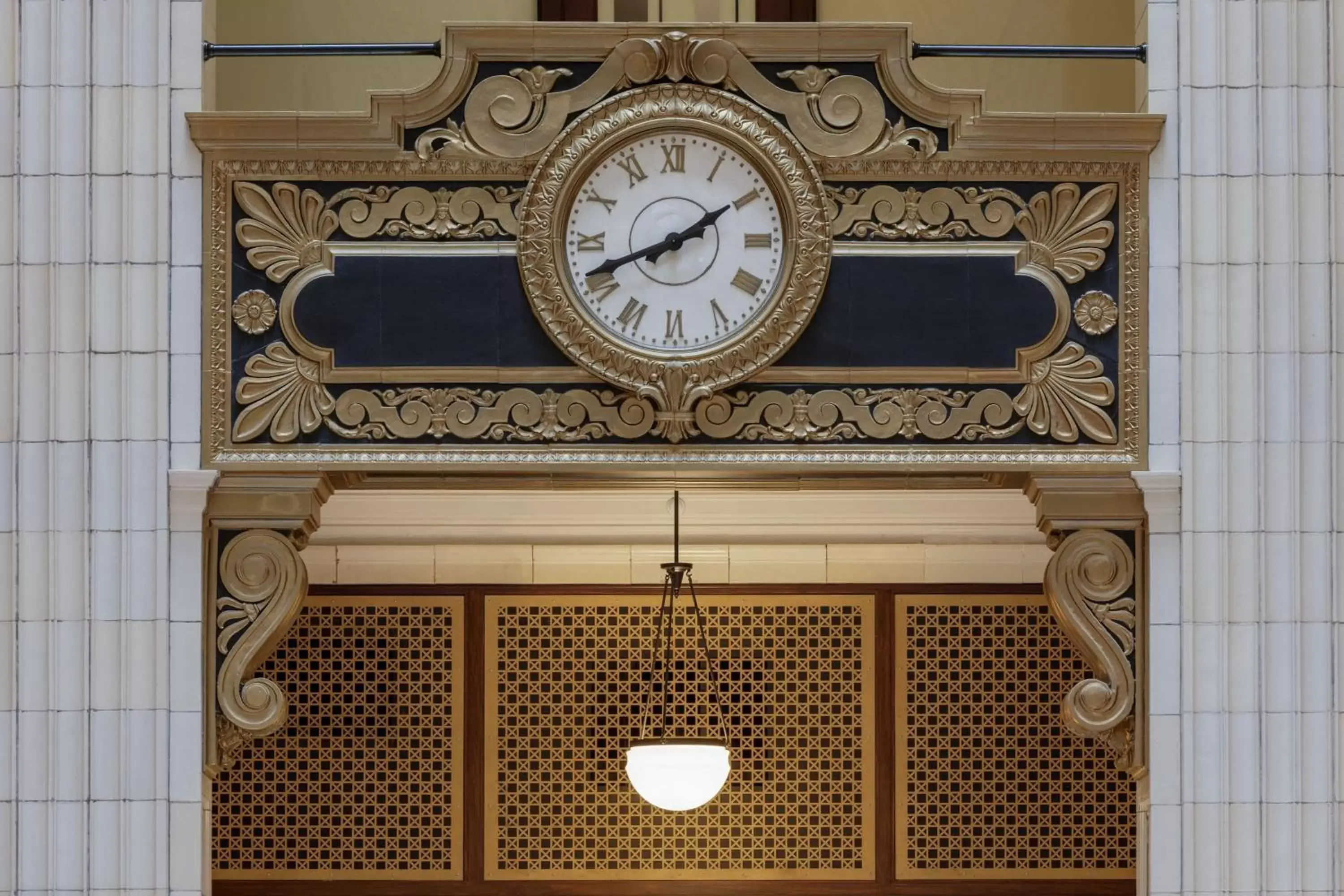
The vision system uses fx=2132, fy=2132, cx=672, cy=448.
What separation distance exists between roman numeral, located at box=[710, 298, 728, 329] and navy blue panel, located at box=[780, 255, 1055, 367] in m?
0.25

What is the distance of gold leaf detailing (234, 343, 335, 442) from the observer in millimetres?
7758

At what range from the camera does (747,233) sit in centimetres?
784

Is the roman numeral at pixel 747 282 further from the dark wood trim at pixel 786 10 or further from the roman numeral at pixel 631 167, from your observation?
the dark wood trim at pixel 786 10

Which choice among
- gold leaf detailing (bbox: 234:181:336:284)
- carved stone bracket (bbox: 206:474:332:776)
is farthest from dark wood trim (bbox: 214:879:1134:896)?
gold leaf detailing (bbox: 234:181:336:284)

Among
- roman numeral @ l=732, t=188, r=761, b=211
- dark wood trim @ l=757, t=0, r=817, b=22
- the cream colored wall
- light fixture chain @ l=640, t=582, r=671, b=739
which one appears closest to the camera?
roman numeral @ l=732, t=188, r=761, b=211

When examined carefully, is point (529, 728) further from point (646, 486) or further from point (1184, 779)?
point (1184, 779)

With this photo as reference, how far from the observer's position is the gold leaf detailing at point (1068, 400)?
25.5 feet

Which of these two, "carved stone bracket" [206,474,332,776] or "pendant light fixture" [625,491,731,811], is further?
"pendant light fixture" [625,491,731,811]

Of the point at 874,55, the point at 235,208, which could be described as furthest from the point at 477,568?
the point at 874,55

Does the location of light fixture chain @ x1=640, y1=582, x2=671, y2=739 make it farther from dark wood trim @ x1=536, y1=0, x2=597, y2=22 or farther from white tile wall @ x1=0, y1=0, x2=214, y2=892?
dark wood trim @ x1=536, y1=0, x2=597, y2=22

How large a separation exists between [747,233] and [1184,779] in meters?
2.53

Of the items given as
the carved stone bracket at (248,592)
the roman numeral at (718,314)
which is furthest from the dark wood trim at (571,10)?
the carved stone bracket at (248,592)

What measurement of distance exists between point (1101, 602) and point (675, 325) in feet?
6.10

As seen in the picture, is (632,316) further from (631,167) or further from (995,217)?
(995,217)
